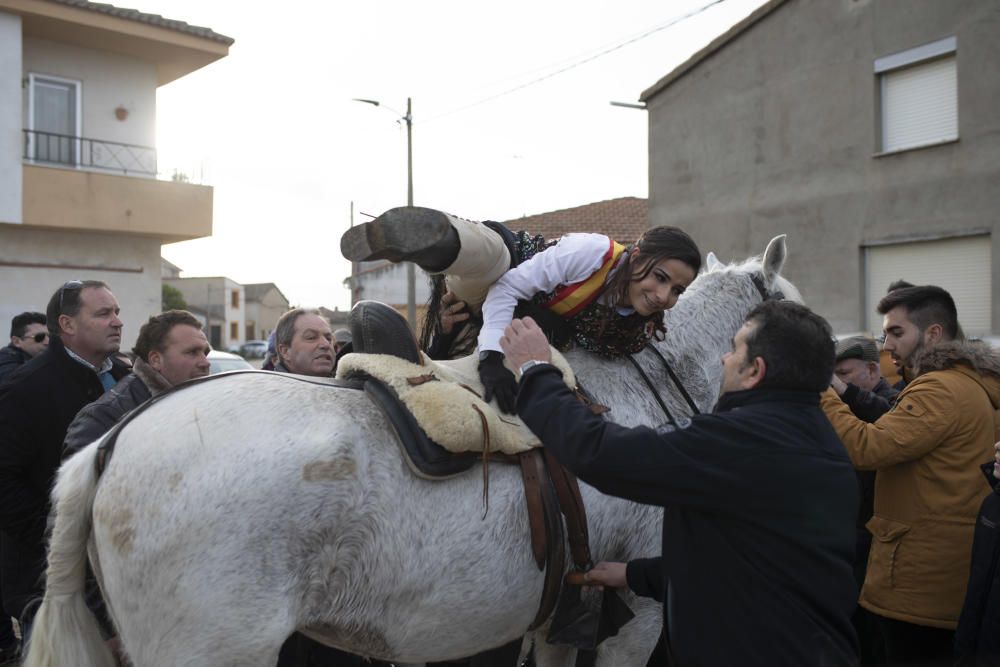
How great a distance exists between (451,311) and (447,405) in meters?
0.83

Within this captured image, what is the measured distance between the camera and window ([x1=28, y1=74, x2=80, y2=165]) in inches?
603

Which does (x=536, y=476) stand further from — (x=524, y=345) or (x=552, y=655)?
(x=552, y=655)

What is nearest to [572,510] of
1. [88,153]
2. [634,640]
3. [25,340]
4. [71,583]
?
[634,640]

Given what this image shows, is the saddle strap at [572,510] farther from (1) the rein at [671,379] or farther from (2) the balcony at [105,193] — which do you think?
(2) the balcony at [105,193]

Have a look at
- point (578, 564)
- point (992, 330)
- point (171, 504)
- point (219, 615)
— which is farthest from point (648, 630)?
point (992, 330)

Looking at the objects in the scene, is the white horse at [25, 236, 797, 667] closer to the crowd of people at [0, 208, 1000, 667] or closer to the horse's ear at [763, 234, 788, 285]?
the crowd of people at [0, 208, 1000, 667]

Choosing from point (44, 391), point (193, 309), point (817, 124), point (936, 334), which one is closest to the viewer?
point (936, 334)

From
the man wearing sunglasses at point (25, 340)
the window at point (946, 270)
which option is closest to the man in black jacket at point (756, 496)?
the man wearing sunglasses at point (25, 340)

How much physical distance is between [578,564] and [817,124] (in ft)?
50.2

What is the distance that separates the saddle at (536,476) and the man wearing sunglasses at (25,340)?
4439 mm

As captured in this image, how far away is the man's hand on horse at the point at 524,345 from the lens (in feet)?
7.84

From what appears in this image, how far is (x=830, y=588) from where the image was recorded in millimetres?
2027

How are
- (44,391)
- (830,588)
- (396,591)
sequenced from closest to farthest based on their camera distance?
(830,588)
(396,591)
(44,391)

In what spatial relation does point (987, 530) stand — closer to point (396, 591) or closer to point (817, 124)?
point (396, 591)
